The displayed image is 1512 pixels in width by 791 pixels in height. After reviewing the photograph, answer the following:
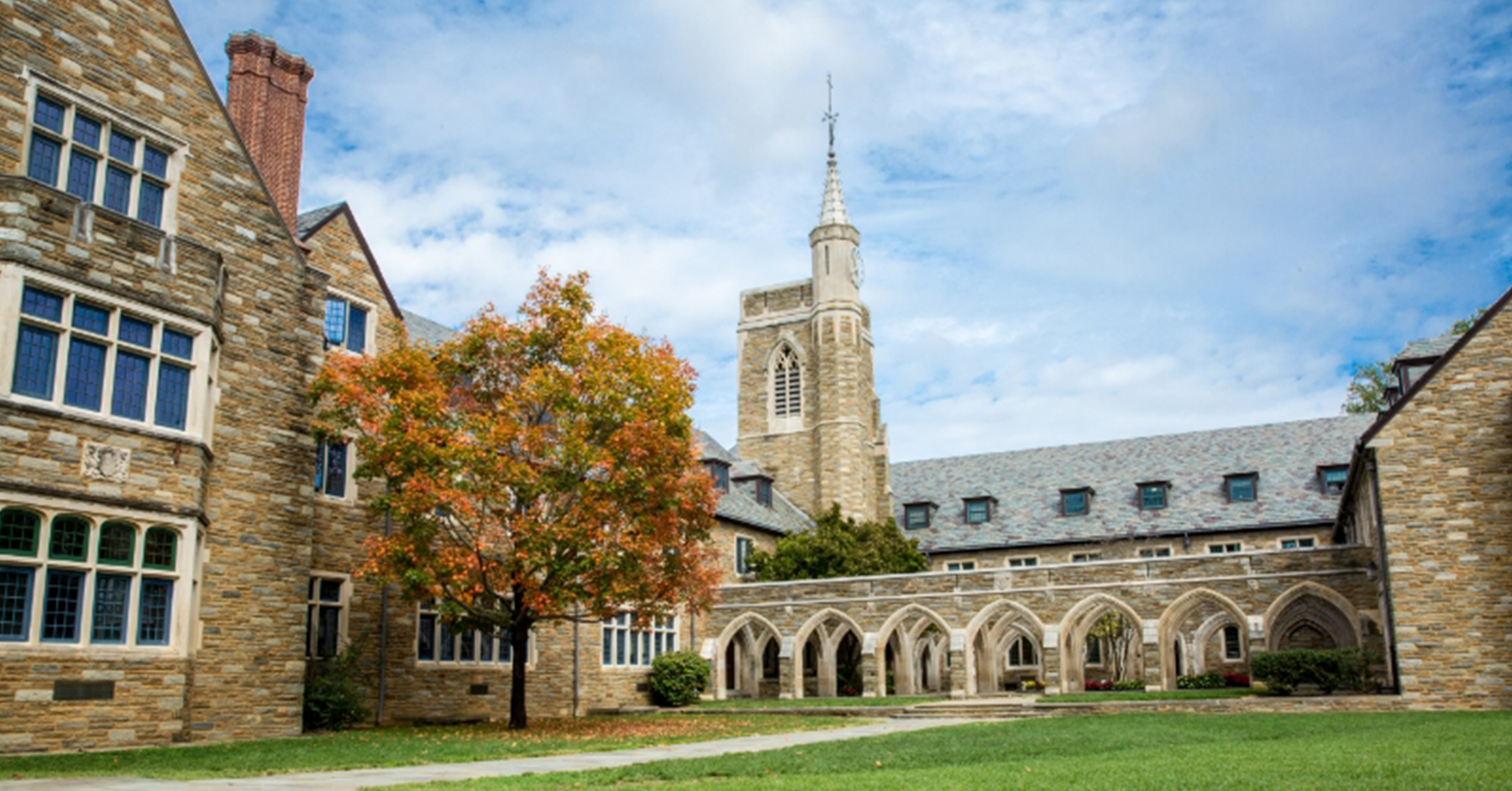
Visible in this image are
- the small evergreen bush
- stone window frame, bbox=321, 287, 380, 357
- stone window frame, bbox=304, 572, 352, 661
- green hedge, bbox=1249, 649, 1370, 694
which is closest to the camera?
the small evergreen bush

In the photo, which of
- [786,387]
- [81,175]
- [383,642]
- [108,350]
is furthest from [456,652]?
[786,387]

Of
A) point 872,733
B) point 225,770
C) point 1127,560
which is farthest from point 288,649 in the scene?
point 1127,560

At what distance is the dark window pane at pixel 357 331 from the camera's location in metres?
23.8

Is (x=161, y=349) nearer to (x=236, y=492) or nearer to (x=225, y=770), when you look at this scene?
(x=236, y=492)

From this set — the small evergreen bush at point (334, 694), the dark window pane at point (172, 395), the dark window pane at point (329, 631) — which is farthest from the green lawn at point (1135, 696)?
the dark window pane at point (172, 395)

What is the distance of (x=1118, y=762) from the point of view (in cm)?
1177

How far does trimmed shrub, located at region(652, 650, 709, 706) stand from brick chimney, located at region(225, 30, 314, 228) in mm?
16027

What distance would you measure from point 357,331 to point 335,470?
295 centimetres

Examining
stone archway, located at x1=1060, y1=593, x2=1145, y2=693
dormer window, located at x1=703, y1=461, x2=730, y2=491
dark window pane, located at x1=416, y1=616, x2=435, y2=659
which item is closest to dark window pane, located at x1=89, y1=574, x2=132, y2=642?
dark window pane, located at x1=416, y1=616, x2=435, y2=659

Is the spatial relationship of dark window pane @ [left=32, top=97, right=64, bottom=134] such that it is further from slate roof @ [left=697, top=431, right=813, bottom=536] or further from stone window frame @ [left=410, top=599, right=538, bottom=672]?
slate roof @ [left=697, top=431, right=813, bottom=536]

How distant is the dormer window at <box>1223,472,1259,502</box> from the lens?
39844 mm

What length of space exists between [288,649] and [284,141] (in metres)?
10.2

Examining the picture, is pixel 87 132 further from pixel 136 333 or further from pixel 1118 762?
pixel 1118 762

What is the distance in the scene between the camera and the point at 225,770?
12117mm
